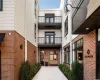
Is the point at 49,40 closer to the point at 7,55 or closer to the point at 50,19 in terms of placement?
the point at 50,19

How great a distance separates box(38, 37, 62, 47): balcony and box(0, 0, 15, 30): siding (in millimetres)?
17729

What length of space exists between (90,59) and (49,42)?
706 inches

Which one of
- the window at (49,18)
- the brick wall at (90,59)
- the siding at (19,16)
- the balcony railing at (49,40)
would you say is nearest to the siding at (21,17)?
the siding at (19,16)

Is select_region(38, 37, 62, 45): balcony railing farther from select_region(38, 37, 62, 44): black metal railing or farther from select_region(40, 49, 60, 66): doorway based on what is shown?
select_region(40, 49, 60, 66): doorway

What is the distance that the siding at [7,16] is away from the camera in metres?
9.52

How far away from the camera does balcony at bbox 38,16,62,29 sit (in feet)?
89.6

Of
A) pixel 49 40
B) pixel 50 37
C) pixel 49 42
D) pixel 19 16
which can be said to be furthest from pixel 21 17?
pixel 50 37

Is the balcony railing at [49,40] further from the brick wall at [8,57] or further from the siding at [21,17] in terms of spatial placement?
the brick wall at [8,57]

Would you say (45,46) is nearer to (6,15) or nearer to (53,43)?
(53,43)

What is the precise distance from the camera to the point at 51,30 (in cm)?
2866

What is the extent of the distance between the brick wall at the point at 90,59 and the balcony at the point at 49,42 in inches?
650

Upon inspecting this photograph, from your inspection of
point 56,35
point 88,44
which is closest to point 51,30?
point 56,35

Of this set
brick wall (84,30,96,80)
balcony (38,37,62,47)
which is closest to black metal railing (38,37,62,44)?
balcony (38,37,62,47)

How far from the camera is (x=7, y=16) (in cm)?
959
